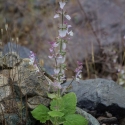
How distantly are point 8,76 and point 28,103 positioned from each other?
11.8 inches

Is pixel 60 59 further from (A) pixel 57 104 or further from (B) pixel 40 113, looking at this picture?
(B) pixel 40 113

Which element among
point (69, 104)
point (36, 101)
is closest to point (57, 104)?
point (69, 104)

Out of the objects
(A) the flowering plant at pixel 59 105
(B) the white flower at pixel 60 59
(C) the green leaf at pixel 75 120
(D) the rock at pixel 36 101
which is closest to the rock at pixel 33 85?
(D) the rock at pixel 36 101

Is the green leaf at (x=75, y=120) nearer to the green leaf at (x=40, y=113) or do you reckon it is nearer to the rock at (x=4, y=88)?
the green leaf at (x=40, y=113)

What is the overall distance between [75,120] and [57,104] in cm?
20

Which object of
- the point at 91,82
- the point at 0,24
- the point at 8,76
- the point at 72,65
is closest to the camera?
the point at 8,76

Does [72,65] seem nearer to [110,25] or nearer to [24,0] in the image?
[110,25]

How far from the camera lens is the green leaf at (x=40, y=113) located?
3.05 meters

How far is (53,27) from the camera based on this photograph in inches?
264

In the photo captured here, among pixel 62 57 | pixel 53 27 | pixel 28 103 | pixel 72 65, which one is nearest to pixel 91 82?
pixel 28 103

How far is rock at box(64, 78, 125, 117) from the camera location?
3588 mm

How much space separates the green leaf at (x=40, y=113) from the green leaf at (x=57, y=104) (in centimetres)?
9

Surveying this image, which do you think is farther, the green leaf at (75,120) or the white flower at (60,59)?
the green leaf at (75,120)

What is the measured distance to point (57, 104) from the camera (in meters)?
2.96
